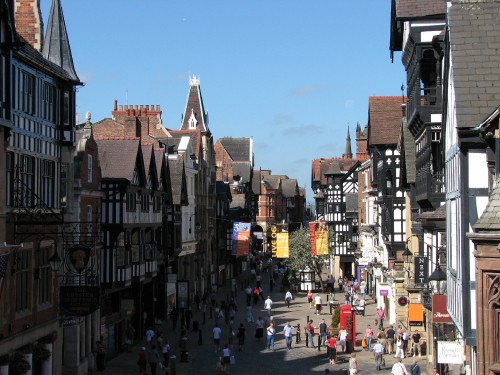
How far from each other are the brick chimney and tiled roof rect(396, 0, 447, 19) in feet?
43.8

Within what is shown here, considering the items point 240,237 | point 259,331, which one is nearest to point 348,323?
point 259,331

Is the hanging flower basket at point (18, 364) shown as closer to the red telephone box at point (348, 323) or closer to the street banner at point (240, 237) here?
the red telephone box at point (348, 323)

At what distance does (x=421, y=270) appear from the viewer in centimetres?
3438

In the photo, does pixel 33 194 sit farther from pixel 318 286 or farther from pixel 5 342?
pixel 318 286

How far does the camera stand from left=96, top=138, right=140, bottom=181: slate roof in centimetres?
4172

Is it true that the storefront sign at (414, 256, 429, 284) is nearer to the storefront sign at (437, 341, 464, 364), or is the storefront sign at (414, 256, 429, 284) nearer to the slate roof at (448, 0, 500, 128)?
the storefront sign at (437, 341, 464, 364)

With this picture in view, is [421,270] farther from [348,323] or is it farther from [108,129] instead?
[108,129]

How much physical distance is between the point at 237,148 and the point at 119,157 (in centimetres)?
9342

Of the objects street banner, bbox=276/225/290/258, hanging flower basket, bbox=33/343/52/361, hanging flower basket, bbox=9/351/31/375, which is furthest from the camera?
street banner, bbox=276/225/290/258

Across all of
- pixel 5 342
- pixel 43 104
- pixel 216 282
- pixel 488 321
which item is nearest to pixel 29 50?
pixel 43 104

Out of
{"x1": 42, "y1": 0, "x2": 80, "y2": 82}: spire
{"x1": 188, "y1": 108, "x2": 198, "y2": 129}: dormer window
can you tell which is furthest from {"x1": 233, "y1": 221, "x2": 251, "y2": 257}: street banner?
{"x1": 42, "y1": 0, "x2": 80, "y2": 82}: spire

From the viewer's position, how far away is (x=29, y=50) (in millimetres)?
26828

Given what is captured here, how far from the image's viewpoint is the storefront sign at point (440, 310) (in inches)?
1027

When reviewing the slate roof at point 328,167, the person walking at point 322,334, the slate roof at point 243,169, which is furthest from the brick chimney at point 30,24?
the slate roof at point 243,169
